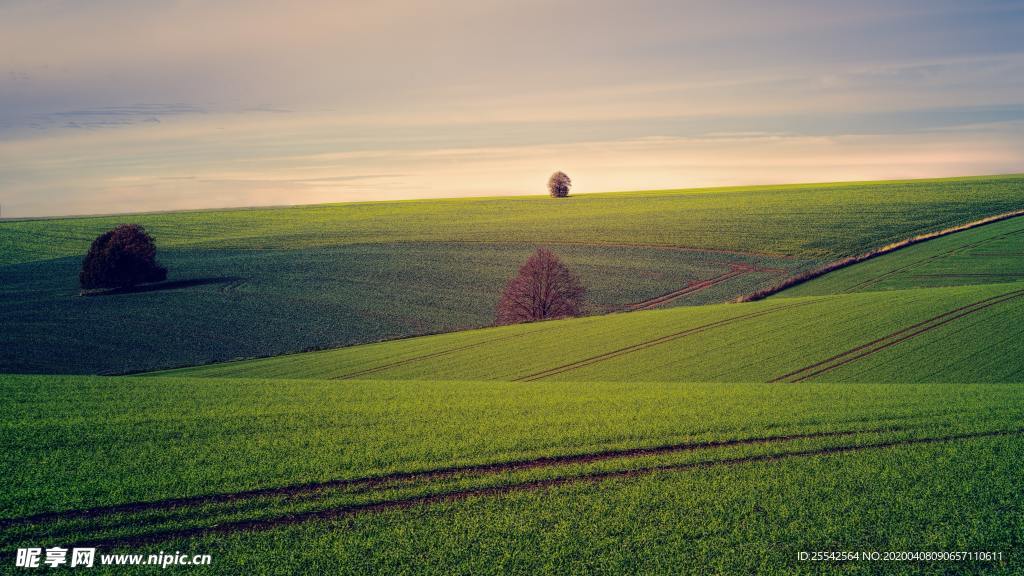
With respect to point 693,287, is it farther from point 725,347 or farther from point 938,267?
point 725,347

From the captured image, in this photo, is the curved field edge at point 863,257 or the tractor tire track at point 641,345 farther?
the curved field edge at point 863,257

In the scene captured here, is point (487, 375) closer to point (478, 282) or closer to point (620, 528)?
point (620, 528)

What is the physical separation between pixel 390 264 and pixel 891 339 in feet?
149

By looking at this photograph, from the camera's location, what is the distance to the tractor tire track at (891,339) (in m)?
22.4

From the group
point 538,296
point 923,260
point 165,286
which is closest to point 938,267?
point 923,260

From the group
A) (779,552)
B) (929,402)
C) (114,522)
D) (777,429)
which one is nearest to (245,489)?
(114,522)

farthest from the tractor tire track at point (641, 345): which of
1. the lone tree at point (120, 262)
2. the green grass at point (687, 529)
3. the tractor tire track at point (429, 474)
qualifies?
the lone tree at point (120, 262)

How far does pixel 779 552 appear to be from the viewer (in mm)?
7969

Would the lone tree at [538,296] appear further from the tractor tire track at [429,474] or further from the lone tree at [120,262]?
the lone tree at [120,262]

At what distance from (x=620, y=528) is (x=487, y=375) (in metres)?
16.6

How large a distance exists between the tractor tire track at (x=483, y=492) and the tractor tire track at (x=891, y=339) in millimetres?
10455

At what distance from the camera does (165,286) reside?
172ft

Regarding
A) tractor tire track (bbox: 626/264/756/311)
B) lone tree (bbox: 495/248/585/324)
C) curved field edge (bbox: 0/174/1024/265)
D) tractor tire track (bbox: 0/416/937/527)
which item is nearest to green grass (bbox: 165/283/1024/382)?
lone tree (bbox: 495/248/585/324)

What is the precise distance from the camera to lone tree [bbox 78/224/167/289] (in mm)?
49688
